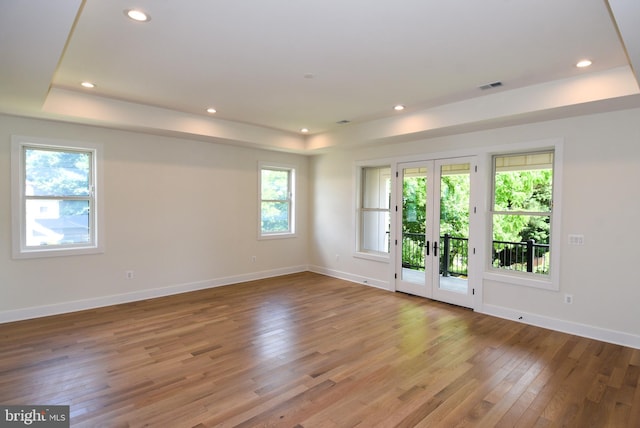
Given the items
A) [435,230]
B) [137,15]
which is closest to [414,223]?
[435,230]

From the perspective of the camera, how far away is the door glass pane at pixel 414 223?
5594mm

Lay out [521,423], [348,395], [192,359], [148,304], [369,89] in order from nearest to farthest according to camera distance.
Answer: [521,423], [348,395], [192,359], [369,89], [148,304]

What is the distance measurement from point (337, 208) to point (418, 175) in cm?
190

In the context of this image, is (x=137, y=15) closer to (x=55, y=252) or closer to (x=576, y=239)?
(x=55, y=252)

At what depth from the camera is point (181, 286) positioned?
5727 mm

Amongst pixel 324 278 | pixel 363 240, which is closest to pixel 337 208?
pixel 363 240

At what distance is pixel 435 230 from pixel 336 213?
219 centimetres

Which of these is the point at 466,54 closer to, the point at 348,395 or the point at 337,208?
the point at 348,395

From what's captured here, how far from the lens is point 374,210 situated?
21.1 feet

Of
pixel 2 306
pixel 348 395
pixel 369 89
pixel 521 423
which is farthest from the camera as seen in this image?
pixel 2 306

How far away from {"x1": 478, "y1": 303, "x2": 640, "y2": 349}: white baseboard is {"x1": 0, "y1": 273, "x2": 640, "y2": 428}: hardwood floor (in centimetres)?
15

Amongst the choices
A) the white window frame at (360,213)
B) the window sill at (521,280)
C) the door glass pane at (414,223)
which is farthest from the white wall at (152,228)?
the window sill at (521,280)

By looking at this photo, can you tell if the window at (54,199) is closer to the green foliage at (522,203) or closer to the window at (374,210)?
the window at (374,210)

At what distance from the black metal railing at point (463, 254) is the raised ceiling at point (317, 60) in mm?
1678
